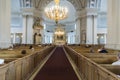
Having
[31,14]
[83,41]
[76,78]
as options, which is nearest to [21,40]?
[31,14]

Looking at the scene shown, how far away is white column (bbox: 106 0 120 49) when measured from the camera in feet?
44.9

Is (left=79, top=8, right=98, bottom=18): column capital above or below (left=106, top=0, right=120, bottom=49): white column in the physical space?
above

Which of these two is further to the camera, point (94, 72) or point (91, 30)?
point (91, 30)

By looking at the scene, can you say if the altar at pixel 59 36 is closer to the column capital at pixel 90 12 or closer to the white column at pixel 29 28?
the column capital at pixel 90 12

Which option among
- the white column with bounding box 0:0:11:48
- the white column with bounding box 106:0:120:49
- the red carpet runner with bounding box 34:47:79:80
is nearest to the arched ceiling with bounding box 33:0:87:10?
the white column with bounding box 0:0:11:48

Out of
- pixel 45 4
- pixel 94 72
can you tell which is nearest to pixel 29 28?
pixel 45 4

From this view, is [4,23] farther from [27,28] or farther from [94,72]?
[27,28]

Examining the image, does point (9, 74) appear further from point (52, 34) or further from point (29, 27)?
point (52, 34)

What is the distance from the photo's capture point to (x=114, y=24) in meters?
14.2

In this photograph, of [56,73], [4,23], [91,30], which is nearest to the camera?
[56,73]

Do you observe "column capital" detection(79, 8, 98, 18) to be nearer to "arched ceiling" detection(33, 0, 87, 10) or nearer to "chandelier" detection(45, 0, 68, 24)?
"arched ceiling" detection(33, 0, 87, 10)

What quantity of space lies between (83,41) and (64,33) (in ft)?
48.1

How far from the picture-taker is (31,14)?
100 ft

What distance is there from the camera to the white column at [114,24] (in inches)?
539
